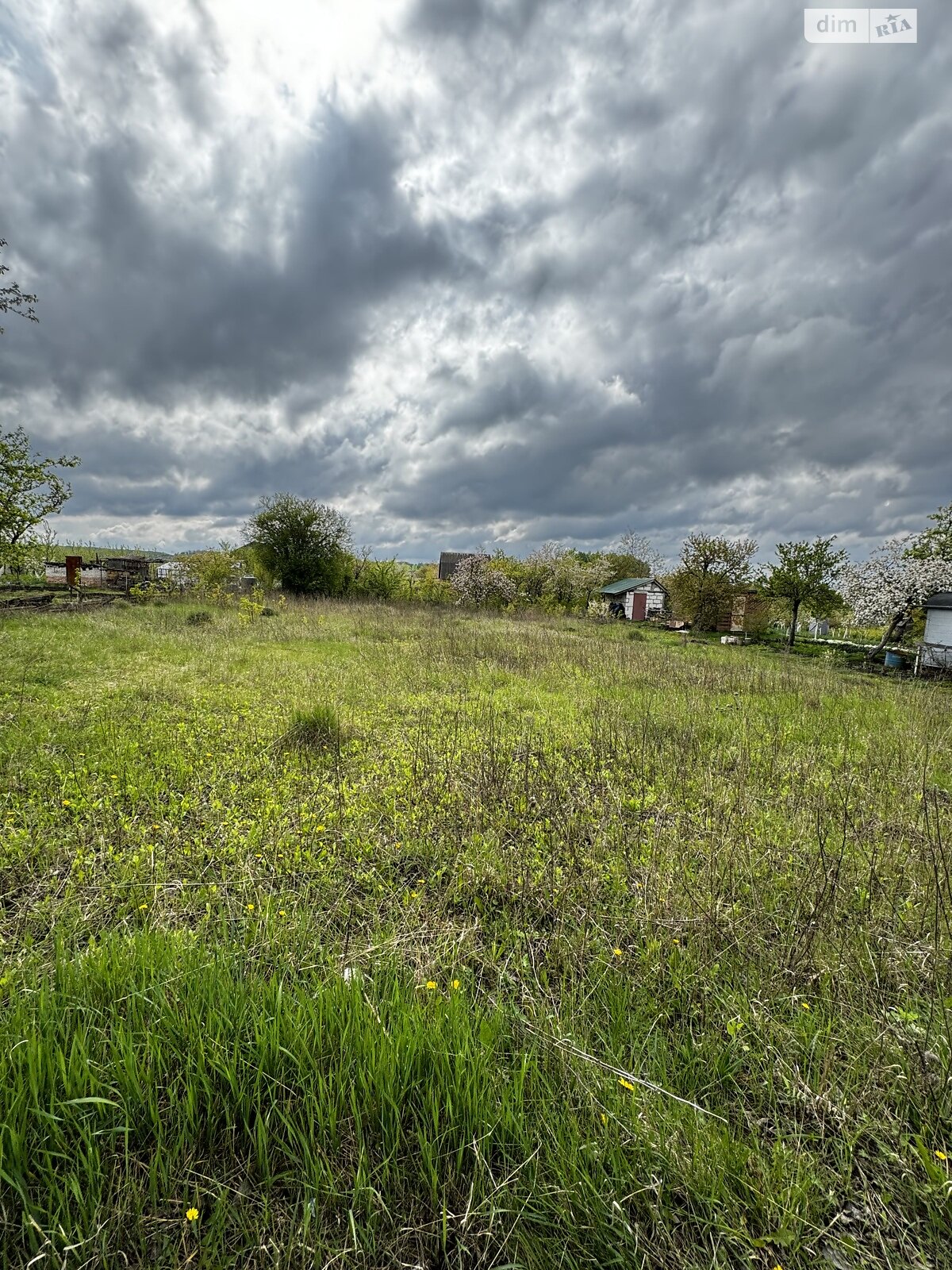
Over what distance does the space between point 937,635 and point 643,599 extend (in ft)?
102

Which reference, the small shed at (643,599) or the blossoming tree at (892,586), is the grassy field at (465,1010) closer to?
the blossoming tree at (892,586)

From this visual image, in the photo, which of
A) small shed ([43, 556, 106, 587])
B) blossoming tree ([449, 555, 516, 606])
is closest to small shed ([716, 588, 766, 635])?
blossoming tree ([449, 555, 516, 606])

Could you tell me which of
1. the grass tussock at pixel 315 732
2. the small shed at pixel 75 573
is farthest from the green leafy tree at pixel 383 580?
the grass tussock at pixel 315 732

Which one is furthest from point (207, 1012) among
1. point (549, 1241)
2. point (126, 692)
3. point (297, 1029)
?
point (126, 692)

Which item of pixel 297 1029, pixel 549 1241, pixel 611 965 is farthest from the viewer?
pixel 611 965

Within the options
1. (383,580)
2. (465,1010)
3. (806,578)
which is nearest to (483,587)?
(383,580)

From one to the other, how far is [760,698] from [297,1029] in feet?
32.6

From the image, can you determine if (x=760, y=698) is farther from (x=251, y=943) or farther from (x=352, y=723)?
(x=251, y=943)

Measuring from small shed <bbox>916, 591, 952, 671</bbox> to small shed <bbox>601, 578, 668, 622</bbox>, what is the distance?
2962cm

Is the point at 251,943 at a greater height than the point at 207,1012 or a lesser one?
lesser

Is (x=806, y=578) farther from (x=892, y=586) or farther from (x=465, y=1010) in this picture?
(x=465, y=1010)

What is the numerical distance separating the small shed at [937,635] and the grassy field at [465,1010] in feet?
70.9

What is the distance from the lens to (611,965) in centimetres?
258

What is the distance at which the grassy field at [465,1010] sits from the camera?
1438 millimetres
